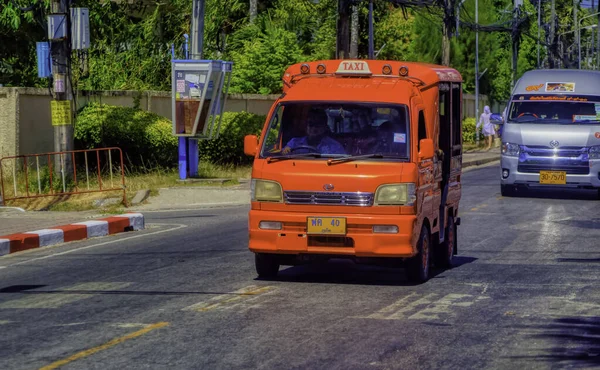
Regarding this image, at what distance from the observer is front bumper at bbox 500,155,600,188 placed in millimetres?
23125

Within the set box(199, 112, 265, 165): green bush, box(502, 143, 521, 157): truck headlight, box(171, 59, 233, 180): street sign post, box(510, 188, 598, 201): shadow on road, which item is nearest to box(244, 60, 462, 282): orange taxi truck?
box(502, 143, 521, 157): truck headlight

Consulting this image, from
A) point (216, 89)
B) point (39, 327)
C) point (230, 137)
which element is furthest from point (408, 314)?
point (230, 137)

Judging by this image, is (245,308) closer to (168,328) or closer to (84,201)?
(168,328)

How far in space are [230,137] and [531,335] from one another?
67.7 feet

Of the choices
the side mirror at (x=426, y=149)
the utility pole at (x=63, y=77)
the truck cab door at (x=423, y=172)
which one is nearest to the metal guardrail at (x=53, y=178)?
the utility pole at (x=63, y=77)

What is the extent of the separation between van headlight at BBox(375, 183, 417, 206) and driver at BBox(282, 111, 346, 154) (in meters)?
0.71

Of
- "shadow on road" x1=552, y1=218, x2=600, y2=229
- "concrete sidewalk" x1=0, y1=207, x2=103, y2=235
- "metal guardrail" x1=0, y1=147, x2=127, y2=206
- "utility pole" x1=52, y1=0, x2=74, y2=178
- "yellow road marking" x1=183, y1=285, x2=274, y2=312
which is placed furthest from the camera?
"utility pole" x1=52, y1=0, x2=74, y2=178

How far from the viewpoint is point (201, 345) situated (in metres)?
8.58

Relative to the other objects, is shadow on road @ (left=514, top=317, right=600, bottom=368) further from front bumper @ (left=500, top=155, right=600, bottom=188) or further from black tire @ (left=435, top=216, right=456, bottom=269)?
front bumper @ (left=500, top=155, right=600, bottom=188)

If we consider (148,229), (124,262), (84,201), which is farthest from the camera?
(84,201)

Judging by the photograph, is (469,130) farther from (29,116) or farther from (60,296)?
(60,296)

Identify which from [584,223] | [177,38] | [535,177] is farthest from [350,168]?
[177,38]

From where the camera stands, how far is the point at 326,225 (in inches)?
449

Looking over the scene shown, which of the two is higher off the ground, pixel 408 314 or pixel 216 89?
pixel 216 89
